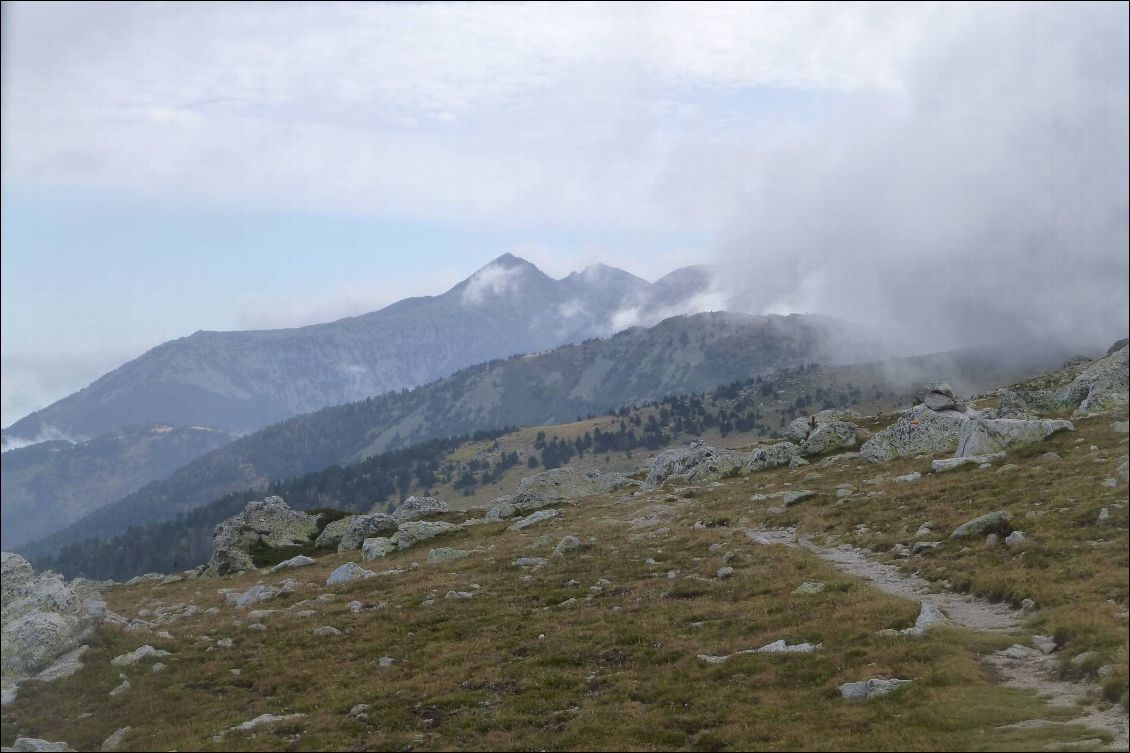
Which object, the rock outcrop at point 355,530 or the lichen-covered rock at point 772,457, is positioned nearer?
the lichen-covered rock at point 772,457

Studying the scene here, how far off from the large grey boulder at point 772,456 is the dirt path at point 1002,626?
1718 inches

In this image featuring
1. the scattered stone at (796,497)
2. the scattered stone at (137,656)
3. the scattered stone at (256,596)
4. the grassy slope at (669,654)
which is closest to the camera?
the grassy slope at (669,654)

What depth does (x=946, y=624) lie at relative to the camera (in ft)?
76.5

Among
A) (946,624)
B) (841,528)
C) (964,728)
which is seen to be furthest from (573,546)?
(964,728)

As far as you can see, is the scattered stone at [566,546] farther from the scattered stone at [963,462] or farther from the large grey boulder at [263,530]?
the large grey boulder at [263,530]

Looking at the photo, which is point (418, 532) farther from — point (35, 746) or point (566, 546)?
point (35, 746)

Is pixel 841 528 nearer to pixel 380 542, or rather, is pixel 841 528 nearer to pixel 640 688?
pixel 640 688

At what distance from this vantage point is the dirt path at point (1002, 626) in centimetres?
1578

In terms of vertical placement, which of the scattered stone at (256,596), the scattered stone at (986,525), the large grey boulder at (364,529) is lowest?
the large grey boulder at (364,529)

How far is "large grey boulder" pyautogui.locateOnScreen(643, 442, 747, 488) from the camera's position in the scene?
88.6 metres

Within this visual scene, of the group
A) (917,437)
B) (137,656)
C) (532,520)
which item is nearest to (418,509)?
(532,520)

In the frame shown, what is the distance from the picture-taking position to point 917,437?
2603 inches

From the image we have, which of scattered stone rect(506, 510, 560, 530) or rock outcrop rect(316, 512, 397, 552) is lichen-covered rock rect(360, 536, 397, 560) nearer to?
rock outcrop rect(316, 512, 397, 552)

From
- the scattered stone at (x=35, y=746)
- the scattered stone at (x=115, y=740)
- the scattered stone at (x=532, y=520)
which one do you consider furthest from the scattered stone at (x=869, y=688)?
the scattered stone at (x=532, y=520)
